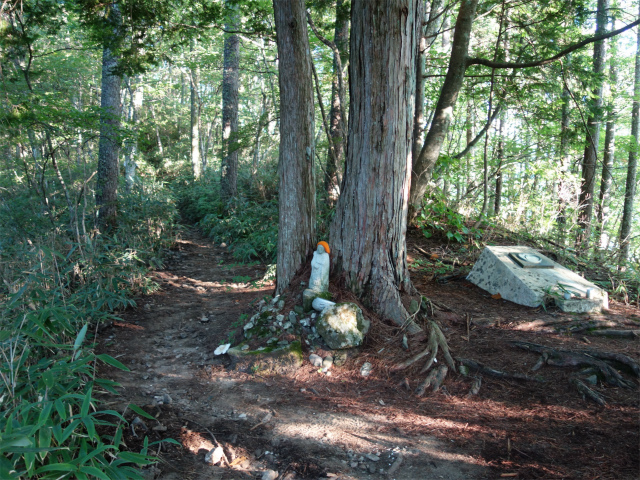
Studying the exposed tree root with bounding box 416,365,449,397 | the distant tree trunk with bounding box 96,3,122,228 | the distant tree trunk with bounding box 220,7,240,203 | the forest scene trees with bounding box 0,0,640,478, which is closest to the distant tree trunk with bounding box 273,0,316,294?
the forest scene trees with bounding box 0,0,640,478

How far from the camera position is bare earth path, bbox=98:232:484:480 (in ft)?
8.73

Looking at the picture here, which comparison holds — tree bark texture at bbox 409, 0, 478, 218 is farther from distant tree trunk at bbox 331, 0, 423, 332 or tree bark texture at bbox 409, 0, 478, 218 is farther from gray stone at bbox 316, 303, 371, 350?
gray stone at bbox 316, 303, 371, 350

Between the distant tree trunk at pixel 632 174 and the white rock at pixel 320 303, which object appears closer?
the white rock at pixel 320 303

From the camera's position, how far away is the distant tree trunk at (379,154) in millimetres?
4277

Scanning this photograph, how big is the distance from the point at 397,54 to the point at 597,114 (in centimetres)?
523

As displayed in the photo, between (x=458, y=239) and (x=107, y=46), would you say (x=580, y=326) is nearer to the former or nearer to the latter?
(x=458, y=239)

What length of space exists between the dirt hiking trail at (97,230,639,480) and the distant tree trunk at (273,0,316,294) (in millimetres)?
1477

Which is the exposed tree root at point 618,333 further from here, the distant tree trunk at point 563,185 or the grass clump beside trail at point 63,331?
the grass clump beside trail at point 63,331

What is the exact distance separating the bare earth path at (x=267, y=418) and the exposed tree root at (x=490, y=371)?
0.53 m

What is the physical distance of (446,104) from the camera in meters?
7.44

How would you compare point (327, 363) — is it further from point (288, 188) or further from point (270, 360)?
point (288, 188)

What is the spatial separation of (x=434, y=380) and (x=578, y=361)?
128cm

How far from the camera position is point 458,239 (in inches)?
290

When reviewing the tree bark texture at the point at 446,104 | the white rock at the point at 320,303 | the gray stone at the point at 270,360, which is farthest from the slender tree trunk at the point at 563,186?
the gray stone at the point at 270,360
